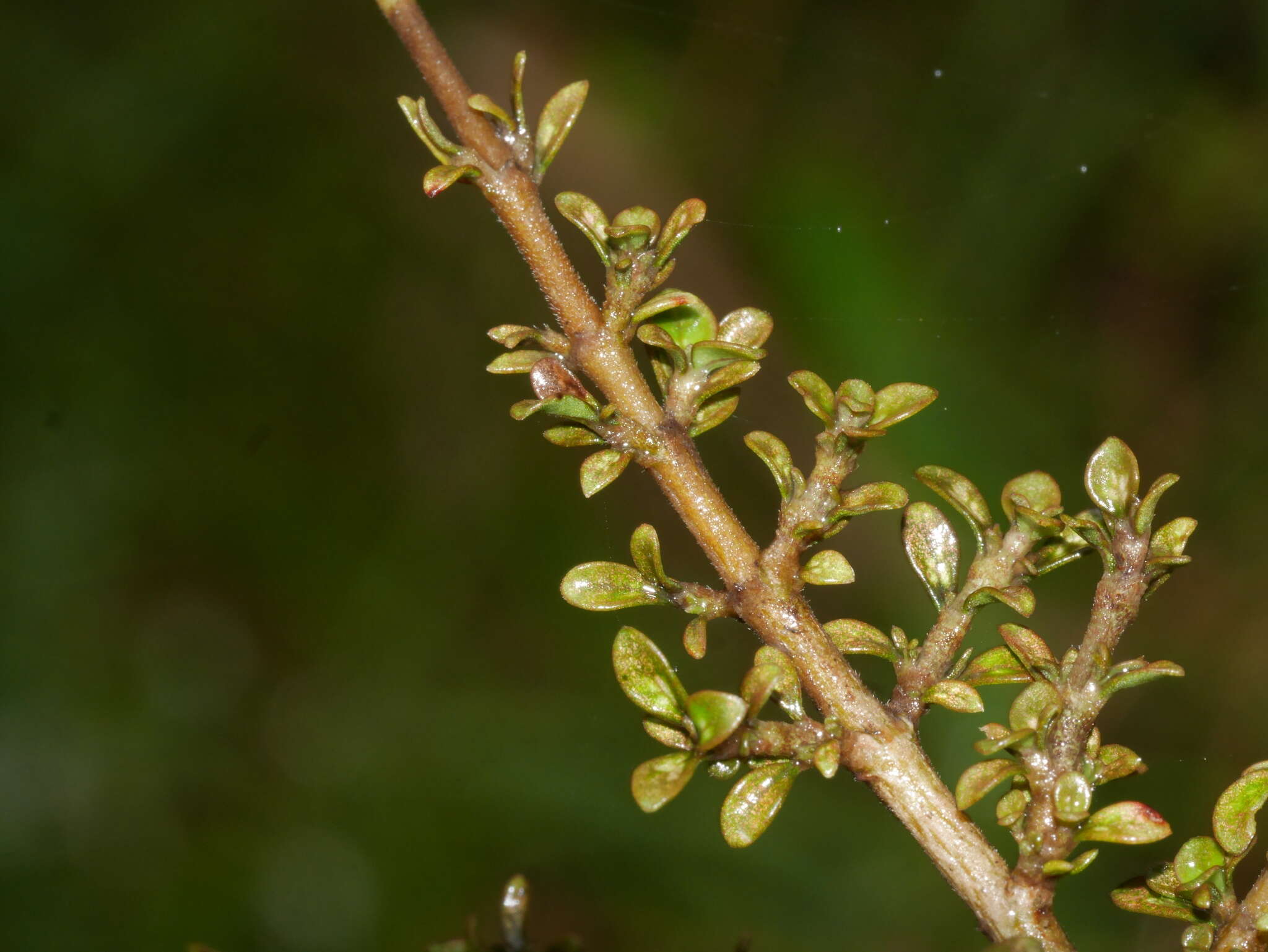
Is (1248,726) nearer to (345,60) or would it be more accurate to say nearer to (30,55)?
(345,60)

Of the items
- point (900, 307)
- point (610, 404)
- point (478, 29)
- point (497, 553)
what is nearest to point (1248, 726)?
point (900, 307)

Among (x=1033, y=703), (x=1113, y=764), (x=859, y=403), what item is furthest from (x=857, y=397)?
(x=1113, y=764)

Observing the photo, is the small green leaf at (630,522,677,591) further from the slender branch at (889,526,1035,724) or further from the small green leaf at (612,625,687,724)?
the slender branch at (889,526,1035,724)

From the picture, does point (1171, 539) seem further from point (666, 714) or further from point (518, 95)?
point (518, 95)

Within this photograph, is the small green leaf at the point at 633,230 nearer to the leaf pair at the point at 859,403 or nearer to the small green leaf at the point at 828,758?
the leaf pair at the point at 859,403

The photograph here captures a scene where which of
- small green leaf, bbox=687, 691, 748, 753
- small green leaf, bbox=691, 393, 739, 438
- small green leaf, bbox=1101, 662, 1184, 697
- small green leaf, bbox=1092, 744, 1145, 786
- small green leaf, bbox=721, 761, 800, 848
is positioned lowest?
small green leaf, bbox=1092, 744, 1145, 786

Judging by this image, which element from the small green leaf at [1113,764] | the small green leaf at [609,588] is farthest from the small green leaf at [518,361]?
the small green leaf at [1113,764]

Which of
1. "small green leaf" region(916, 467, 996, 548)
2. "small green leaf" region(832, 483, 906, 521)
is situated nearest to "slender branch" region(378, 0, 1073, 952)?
"small green leaf" region(832, 483, 906, 521)
